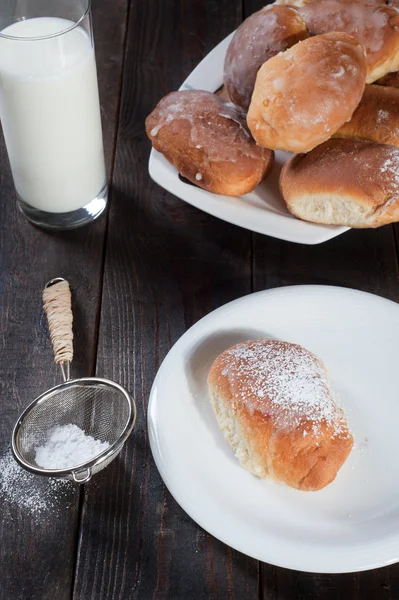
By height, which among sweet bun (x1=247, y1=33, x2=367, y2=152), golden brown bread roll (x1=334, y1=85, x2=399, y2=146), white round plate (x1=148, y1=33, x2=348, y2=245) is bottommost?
white round plate (x1=148, y1=33, x2=348, y2=245)

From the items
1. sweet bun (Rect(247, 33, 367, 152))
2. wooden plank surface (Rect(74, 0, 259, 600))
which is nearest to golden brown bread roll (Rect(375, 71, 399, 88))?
sweet bun (Rect(247, 33, 367, 152))

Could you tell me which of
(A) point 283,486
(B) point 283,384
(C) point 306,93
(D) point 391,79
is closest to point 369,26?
(D) point 391,79

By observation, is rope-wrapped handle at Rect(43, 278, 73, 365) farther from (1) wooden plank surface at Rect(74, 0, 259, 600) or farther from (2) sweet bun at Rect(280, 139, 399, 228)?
(2) sweet bun at Rect(280, 139, 399, 228)

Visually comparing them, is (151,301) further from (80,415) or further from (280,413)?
(280,413)

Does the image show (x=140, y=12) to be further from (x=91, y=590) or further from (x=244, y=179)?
(x=91, y=590)

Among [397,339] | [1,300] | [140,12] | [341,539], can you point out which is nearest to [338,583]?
[341,539]

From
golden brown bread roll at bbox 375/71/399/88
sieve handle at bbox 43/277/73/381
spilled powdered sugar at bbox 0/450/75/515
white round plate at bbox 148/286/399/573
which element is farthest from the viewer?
golden brown bread roll at bbox 375/71/399/88

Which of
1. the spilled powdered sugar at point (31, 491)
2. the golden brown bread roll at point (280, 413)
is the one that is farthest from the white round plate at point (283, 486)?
the spilled powdered sugar at point (31, 491)
